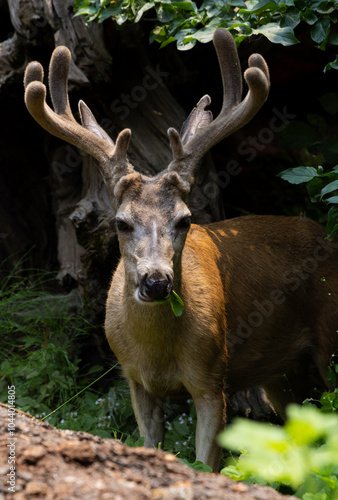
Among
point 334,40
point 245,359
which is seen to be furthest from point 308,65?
point 245,359

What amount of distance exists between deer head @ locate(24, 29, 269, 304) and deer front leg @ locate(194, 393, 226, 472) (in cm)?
100

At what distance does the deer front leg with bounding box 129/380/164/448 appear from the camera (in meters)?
5.09

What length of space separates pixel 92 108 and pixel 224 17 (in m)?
1.68

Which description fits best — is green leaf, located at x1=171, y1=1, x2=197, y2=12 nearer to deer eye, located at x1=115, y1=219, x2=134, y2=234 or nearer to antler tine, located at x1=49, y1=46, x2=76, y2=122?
antler tine, located at x1=49, y1=46, x2=76, y2=122

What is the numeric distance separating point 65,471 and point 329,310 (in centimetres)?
364

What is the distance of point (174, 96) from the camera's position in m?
6.98

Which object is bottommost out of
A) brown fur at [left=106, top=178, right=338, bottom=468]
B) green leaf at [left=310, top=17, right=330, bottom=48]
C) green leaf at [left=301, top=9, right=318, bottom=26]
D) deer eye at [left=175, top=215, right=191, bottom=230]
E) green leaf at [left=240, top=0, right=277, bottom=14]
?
brown fur at [left=106, top=178, right=338, bottom=468]

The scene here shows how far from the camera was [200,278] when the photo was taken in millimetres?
4934

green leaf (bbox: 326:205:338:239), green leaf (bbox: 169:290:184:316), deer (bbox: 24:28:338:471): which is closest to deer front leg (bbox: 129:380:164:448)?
deer (bbox: 24:28:338:471)

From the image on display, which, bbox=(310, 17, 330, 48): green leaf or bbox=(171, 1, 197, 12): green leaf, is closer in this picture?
bbox=(310, 17, 330, 48): green leaf

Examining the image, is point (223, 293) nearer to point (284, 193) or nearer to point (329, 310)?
point (329, 310)

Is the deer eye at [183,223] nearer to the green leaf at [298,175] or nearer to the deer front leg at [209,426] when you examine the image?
the green leaf at [298,175]

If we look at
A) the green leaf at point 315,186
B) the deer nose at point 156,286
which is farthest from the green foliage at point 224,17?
the deer nose at point 156,286

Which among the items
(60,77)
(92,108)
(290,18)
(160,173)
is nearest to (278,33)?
(290,18)
